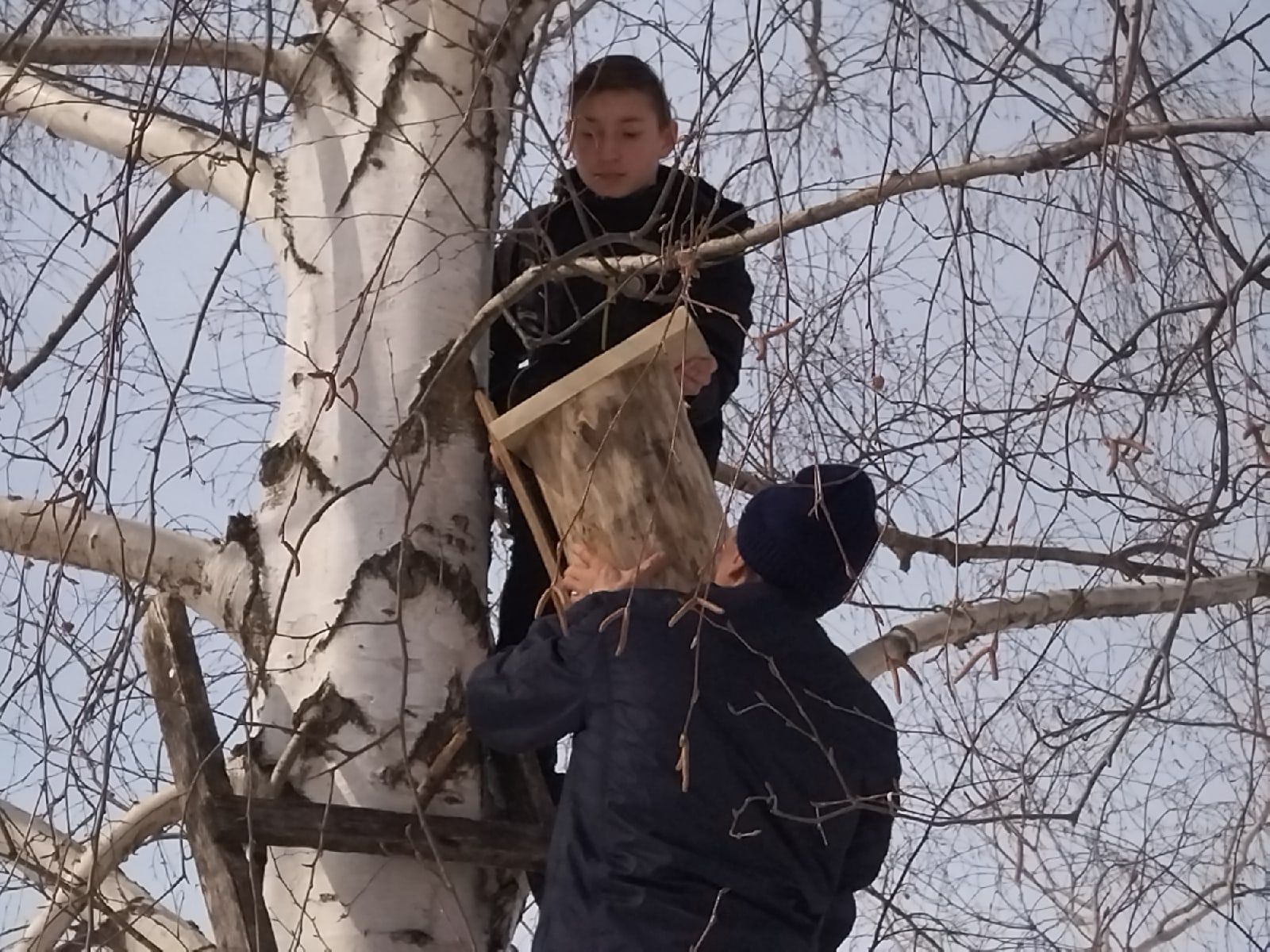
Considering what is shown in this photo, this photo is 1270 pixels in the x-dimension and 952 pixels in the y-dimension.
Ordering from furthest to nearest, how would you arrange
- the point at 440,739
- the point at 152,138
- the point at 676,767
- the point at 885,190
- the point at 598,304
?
the point at 152,138
the point at 598,304
the point at 440,739
the point at 676,767
the point at 885,190

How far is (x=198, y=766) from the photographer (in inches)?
70.0

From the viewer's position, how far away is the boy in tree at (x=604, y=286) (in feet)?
6.88

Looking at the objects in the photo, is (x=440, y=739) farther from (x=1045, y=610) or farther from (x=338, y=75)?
(x=1045, y=610)

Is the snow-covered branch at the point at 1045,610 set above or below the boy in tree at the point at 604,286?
below

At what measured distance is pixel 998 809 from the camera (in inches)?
69.6

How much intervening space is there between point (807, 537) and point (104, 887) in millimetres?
1118

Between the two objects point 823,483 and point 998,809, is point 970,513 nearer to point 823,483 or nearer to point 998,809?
point 823,483

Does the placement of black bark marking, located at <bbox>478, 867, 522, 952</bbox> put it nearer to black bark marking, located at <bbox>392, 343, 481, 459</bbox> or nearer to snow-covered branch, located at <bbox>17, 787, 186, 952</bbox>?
snow-covered branch, located at <bbox>17, 787, 186, 952</bbox>

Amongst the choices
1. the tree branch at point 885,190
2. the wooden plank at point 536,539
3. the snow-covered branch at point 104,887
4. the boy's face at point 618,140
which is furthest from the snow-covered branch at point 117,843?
the boy's face at point 618,140

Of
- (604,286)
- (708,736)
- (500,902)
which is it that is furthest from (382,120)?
(500,902)

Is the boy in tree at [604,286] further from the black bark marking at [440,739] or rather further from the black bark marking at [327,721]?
the black bark marking at [327,721]

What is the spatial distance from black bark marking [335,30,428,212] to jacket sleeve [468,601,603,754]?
1.93 feet

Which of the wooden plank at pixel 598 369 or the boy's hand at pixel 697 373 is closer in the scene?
the wooden plank at pixel 598 369

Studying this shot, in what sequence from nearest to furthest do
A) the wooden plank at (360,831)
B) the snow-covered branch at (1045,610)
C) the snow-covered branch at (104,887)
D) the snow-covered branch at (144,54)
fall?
the wooden plank at (360,831)
the snow-covered branch at (104,887)
the snow-covered branch at (144,54)
the snow-covered branch at (1045,610)
